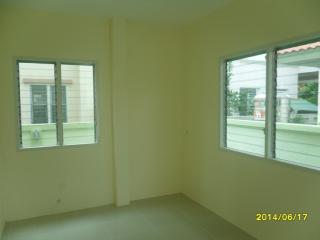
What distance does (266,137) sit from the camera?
2889mm

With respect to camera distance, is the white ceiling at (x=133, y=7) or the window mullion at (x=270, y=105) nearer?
the window mullion at (x=270, y=105)

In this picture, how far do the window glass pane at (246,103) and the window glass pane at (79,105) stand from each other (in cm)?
199

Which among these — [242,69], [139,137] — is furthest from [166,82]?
[242,69]

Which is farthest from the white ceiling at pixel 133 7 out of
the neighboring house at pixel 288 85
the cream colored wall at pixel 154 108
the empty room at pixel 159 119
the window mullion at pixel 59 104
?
the neighboring house at pixel 288 85

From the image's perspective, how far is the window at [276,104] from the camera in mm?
2469

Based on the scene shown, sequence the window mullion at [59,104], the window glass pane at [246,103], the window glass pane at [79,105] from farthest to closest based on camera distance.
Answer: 1. the window glass pane at [79,105]
2. the window mullion at [59,104]
3. the window glass pane at [246,103]

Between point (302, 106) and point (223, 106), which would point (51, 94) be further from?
point (302, 106)

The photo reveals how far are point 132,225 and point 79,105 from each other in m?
1.85

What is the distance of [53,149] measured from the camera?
12.2ft

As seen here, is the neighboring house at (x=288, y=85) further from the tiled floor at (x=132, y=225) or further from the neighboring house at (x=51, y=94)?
the neighboring house at (x=51, y=94)

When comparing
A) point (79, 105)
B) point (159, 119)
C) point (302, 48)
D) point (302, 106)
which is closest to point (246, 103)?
point (302, 106)

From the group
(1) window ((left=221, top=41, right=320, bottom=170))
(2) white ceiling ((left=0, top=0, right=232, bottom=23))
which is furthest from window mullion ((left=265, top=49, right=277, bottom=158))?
(2) white ceiling ((left=0, top=0, right=232, bottom=23))

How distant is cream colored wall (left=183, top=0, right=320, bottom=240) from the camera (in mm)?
2482

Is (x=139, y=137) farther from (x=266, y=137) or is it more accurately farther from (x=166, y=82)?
(x=266, y=137)
